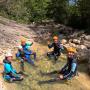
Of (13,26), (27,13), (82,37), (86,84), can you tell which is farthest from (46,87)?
(27,13)

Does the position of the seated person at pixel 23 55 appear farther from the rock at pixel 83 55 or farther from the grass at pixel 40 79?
the rock at pixel 83 55

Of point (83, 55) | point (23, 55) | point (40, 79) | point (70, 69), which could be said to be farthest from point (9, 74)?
point (83, 55)

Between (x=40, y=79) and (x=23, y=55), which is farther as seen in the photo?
(x=23, y=55)

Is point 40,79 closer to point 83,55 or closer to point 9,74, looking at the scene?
point 9,74

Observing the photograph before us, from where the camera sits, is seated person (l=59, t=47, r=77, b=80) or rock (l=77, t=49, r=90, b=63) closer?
seated person (l=59, t=47, r=77, b=80)

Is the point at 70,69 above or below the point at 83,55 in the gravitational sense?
above

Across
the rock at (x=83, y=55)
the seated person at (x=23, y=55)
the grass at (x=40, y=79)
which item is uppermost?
the seated person at (x=23, y=55)

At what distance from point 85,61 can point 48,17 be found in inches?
379

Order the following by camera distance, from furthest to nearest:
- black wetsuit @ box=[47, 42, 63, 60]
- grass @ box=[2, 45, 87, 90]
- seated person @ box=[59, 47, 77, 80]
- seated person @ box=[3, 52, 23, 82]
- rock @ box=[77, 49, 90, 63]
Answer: black wetsuit @ box=[47, 42, 63, 60]
rock @ box=[77, 49, 90, 63]
seated person @ box=[3, 52, 23, 82]
seated person @ box=[59, 47, 77, 80]
grass @ box=[2, 45, 87, 90]

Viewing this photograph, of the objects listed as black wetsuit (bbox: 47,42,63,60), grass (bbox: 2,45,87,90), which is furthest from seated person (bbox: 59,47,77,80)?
black wetsuit (bbox: 47,42,63,60)

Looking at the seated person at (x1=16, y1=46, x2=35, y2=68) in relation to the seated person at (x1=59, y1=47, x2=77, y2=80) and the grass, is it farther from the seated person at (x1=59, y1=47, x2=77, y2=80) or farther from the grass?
the seated person at (x1=59, y1=47, x2=77, y2=80)

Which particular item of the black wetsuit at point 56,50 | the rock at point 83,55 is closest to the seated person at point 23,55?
the black wetsuit at point 56,50

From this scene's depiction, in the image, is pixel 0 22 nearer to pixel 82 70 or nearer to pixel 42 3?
pixel 42 3

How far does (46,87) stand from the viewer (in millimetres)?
11969
